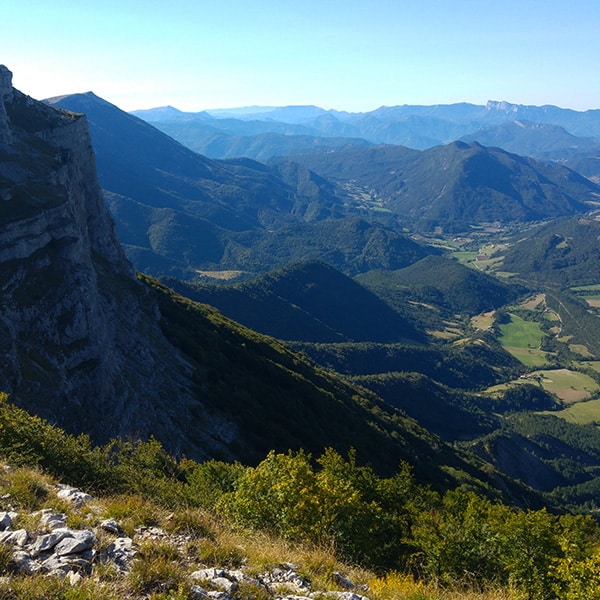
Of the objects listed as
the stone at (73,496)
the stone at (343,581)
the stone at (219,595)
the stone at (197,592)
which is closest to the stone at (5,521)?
the stone at (73,496)

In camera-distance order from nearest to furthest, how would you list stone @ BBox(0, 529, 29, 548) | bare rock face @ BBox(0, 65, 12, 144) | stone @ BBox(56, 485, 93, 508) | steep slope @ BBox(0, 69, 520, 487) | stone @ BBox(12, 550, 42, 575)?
stone @ BBox(12, 550, 42, 575) → stone @ BBox(0, 529, 29, 548) → stone @ BBox(56, 485, 93, 508) → steep slope @ BBox(0, 69, 520, 487) → bare rock face @ BBox(0, 65, 12, 144)

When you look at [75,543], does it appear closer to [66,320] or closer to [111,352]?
[66,320]

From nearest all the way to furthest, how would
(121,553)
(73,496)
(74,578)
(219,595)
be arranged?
(74,578)
(219,595)
(121,553)
(73,496)

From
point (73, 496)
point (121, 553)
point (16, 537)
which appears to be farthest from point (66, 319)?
point (121, 553)

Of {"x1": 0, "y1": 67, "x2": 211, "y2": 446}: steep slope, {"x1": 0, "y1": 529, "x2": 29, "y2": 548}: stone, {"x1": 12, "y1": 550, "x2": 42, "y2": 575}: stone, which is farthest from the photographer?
{"x1": 0, "y1": 67, "x2": 211, "y2": 446}: steep slope

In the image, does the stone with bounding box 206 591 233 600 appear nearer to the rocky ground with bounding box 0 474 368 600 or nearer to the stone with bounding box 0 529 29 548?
the rocky ground with bounding box 0 474 368 600

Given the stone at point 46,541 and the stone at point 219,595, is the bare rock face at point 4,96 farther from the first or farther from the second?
the stone at point 219,595

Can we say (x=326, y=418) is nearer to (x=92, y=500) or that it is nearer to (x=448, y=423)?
(x=92, y=500)

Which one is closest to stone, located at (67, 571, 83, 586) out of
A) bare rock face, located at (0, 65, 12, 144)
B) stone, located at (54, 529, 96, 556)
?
stone, located at (54, 529, 96, 556)
